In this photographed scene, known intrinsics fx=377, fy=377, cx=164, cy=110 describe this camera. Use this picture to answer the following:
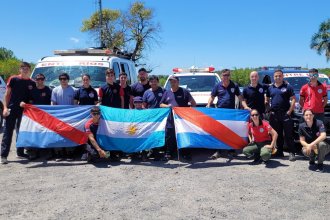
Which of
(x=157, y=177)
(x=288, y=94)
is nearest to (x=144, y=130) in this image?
(x=157, y=177)

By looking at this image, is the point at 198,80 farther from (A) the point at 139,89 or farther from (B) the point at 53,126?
(B) the point at 53,126

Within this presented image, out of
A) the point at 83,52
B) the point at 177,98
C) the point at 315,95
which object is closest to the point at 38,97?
the point at 177,98

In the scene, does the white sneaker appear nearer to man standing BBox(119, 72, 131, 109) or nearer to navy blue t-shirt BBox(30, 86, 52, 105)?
navy blue t-shirt BBox(30, 86, 52, 105)

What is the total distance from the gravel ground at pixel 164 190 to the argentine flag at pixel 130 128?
1.34 ft

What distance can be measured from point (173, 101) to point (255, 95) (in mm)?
1724

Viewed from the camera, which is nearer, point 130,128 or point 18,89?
point 18,89

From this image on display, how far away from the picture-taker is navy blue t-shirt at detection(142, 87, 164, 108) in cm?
802

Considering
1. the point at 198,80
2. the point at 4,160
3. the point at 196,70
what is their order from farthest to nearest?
the point at 196,70 → the point at 198,80 → the point at 4,160

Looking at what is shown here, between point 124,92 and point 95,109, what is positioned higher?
point 124,92

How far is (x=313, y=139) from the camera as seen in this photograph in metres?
7.01

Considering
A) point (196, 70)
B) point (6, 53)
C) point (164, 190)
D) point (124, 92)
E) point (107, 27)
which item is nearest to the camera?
point (164, 190)

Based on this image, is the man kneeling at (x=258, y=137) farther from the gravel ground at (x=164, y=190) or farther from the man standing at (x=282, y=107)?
the man standing at (x=282, y=107)

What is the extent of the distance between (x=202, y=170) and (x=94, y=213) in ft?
8.83

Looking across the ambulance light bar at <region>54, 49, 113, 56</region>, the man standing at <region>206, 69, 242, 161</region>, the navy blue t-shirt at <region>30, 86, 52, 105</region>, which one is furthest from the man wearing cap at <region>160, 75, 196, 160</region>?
the ambulance light bar at <region>54, 49, 113, 56</region>
